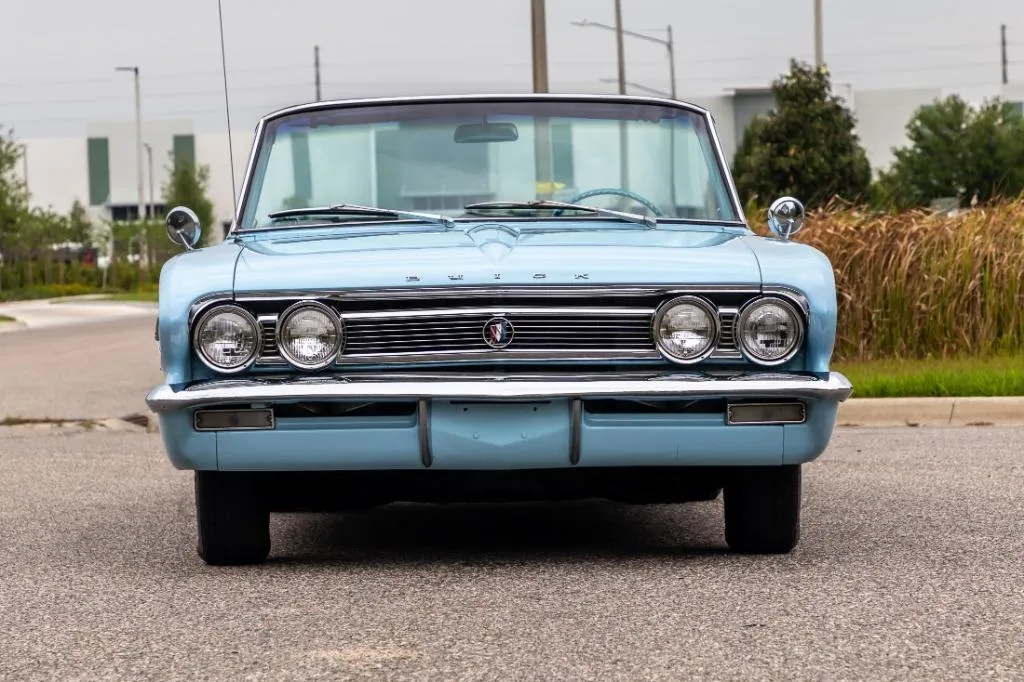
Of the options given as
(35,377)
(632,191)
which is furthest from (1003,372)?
(35,377)

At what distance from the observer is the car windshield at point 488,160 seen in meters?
6.84

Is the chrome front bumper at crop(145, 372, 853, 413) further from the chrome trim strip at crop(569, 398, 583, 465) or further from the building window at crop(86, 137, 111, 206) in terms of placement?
the building window at crop(86, 137, 111, 206)

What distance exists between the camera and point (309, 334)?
5547 millimetres

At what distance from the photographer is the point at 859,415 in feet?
38.8

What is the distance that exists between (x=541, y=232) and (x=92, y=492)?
3314 mm

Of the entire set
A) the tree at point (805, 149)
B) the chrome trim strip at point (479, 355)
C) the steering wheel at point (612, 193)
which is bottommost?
the chrome trim strip at point (479, 355)

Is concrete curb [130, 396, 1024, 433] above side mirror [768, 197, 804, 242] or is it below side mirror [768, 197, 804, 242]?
below

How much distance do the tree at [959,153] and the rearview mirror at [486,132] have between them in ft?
159

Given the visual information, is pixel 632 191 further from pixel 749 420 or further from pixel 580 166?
pixel 749 420

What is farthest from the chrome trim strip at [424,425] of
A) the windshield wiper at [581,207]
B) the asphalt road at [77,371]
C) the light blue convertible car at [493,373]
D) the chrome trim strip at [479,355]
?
the asphalt road at [77,371]

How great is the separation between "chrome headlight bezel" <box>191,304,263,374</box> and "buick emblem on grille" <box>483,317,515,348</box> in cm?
69

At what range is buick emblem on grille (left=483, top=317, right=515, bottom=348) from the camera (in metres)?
5.52

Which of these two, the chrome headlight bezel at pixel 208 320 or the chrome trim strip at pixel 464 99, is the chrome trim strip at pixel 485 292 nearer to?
the chrome headlight bezel at pixel 208 320

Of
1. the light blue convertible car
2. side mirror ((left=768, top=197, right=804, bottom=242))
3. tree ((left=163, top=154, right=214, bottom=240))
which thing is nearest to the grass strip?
side mirror ((left=768, top=197, right=804, bottom=242))
